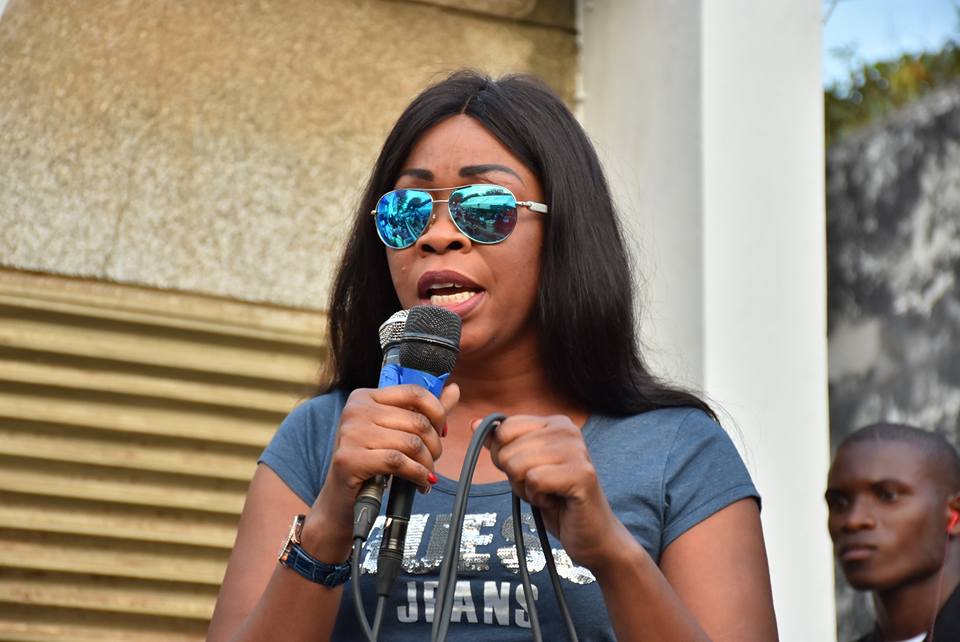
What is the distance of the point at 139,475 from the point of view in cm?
441

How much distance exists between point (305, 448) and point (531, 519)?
1.62 feet

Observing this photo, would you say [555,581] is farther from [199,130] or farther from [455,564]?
[199,130]

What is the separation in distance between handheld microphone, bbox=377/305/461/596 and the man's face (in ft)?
8.27

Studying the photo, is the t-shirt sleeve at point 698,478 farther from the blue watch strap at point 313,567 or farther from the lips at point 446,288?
the blue watch strap at point 313,567

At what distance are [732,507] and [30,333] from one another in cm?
252

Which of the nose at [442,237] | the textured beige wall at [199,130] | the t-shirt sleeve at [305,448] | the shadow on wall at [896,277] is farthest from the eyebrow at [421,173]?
the shadow on wall at [896,277]

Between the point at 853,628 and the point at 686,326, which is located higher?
the point at 686,326

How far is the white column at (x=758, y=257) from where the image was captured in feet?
14.9

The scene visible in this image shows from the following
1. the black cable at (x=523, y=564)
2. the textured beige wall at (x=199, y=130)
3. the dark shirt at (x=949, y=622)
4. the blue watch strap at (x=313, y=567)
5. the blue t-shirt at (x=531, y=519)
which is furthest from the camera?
the textured beige wall at (x=199, y=130)

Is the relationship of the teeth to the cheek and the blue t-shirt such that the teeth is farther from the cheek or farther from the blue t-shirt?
the blue t-shirt

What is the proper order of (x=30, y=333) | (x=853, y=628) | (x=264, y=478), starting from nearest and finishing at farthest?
(x=264, y=478), (x=30, y=333), (x=853, y=628)

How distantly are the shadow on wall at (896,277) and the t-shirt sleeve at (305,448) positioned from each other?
3526 mm

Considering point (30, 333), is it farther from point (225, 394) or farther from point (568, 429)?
point (568, 429)

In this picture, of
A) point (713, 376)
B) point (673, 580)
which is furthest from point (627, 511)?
point (713, 376)
